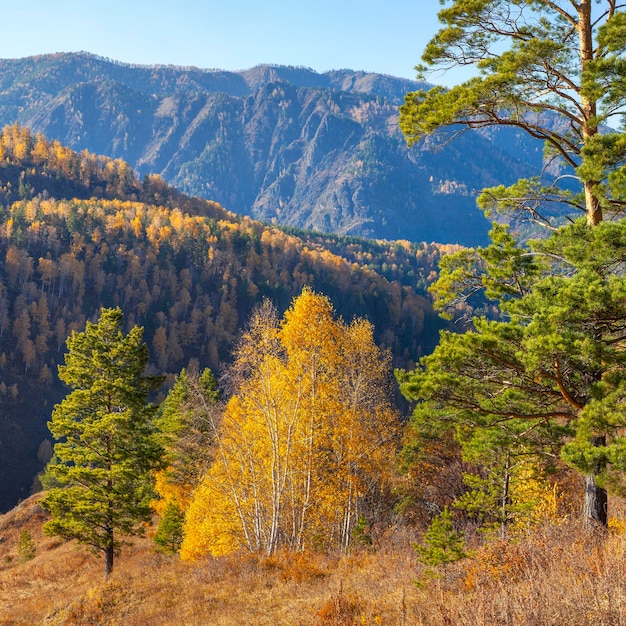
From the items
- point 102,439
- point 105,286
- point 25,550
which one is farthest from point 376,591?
point 105,286

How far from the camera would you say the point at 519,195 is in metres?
10.7

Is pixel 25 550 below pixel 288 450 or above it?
below

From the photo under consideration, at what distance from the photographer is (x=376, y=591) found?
9.86 m

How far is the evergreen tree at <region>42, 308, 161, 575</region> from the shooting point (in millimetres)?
23203

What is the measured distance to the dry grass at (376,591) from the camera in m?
6.17

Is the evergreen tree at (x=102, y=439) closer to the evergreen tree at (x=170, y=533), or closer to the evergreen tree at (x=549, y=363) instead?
the evergreen tree at (x=170, y=533)

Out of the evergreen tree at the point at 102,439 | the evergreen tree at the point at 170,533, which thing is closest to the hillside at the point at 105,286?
the evergreen tree at the point at 170,533

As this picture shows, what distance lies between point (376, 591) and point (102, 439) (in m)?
17.8

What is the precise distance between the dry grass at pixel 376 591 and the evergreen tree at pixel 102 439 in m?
4.09

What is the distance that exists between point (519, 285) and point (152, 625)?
10801 millimetres

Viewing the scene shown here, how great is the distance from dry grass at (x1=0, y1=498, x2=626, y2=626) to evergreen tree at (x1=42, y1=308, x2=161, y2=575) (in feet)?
13.4

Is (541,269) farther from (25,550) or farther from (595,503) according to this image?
(25,550)

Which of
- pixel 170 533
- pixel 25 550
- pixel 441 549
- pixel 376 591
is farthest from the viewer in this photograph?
pixel 25 550

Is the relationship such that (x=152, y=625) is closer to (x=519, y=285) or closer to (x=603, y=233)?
(x=519, y=285)
